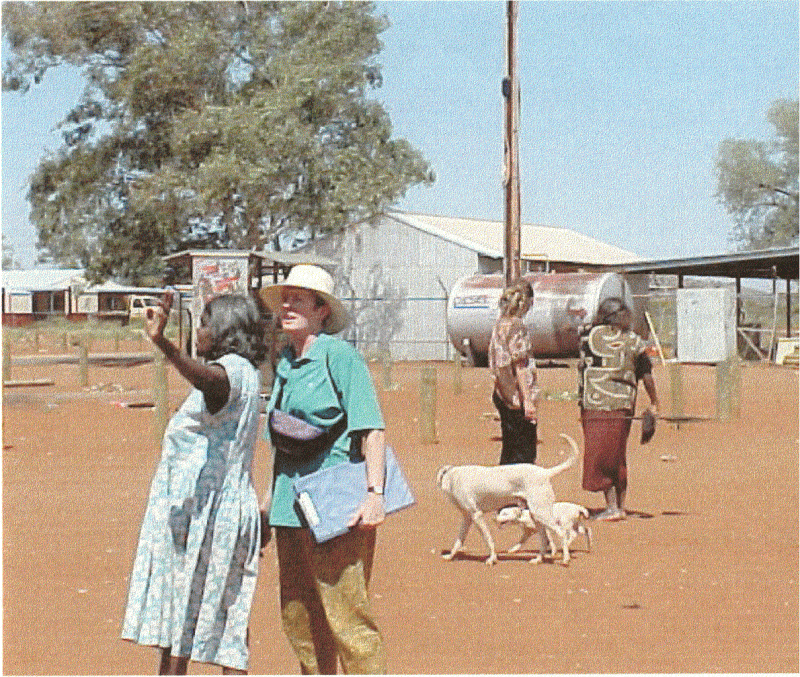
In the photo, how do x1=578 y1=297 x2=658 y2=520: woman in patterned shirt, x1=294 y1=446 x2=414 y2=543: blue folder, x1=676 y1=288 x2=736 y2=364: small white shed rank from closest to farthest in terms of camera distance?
x1=294 y1=446 x2=414 y2=543: blue folder, x1=578 y1=297 x2=658 y2=520: woman in patterned shirt, x1=676 y1=288 x2=736 y2=364: small white shed

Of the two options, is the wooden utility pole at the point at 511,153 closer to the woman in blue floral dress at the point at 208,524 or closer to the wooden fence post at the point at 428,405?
the wooden fence post at the point at 428,405

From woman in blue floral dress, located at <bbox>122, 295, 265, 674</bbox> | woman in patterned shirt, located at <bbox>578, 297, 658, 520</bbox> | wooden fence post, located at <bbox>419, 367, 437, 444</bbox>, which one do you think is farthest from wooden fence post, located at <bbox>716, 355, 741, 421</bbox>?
woman in blue floral dress, located at <bbox>122, 295, 265, 674</bbox>

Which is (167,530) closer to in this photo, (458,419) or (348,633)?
(348,633)

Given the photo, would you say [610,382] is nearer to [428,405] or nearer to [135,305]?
[428,405]

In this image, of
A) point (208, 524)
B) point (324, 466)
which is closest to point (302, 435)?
point (324, 466)

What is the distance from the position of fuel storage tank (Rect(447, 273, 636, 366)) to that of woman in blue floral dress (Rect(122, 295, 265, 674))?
14.1 metres

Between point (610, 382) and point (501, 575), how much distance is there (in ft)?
5.35

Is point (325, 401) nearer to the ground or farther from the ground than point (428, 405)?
farther from the ground

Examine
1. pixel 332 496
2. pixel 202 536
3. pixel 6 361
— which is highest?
pixel 332 496

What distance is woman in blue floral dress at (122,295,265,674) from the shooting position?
4016mm

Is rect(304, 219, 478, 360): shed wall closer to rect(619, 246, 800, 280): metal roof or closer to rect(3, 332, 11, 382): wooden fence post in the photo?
rect(619, 246, 800, 280): metal roof

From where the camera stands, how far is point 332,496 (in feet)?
12.7

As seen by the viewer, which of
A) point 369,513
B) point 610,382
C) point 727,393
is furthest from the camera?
point 727,393

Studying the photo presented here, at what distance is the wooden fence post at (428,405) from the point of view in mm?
12445
